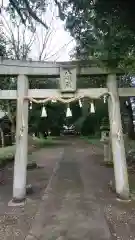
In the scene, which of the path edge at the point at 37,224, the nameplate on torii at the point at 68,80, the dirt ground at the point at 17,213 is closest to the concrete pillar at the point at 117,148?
the nameplate on torii at the point at 68,80

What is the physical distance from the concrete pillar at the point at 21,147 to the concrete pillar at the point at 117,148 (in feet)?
5.79

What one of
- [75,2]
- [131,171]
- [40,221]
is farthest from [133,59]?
[131,171]

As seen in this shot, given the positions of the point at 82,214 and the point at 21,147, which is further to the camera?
the point at 21,147

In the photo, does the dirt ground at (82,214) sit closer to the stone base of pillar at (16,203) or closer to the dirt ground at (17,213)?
the dirt ground at (17,213)

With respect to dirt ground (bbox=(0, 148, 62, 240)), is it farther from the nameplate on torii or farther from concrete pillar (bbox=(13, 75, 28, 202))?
the nameplate on torii

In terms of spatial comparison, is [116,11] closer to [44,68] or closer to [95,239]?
[44,68]

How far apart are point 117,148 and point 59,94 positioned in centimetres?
161

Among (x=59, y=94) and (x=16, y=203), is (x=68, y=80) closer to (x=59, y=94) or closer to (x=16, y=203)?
(x=59, y=94)

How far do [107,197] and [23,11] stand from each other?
4296mm

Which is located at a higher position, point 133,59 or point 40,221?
point 133,59

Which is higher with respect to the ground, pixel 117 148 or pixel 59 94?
pixel 59 94

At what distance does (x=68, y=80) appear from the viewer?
5832 mm

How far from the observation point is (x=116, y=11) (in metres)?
4.45

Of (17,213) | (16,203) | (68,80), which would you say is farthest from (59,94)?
(17,213)
